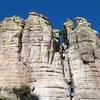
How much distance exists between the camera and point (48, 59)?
189 feet

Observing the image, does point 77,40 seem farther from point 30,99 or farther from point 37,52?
point 30,99

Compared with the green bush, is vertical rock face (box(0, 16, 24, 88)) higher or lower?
higher

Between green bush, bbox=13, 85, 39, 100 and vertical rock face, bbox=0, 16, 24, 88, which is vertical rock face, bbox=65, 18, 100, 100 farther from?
vertical rock face, bbox=0, 16, 24, 88

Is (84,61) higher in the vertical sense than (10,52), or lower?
lower

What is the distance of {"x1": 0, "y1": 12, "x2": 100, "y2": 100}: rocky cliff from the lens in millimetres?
55656

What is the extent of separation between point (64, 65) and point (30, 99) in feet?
26.8

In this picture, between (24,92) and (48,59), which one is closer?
(24,92)

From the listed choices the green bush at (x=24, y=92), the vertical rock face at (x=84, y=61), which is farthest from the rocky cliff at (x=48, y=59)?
the green bush at (x=24, y=92)

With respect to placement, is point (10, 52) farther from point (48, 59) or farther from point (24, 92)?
point (24, 92)

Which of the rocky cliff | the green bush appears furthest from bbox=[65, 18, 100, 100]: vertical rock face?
the green bush

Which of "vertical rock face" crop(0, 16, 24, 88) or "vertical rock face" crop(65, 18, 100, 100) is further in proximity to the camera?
"vertical rock face" crop(0, 16, 24, 88)

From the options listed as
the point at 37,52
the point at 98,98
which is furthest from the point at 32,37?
the point at 98,98

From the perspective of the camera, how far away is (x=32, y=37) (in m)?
58.8

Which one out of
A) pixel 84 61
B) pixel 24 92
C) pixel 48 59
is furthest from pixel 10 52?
pixel 84 61
